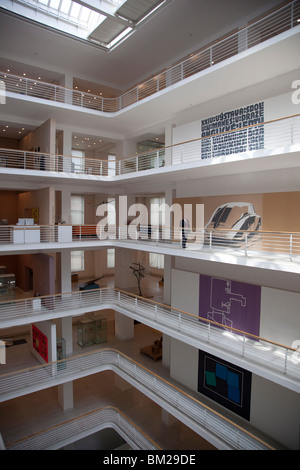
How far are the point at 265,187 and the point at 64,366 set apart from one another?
3.54 meters

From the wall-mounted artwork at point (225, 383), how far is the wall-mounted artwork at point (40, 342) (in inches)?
83.7

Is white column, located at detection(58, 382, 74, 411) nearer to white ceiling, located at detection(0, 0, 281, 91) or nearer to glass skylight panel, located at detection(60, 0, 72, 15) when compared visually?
white ceiling, located at detection(0, 0, 281, 91)

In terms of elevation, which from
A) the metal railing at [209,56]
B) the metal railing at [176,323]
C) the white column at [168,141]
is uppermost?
the metal railing at [209,56]

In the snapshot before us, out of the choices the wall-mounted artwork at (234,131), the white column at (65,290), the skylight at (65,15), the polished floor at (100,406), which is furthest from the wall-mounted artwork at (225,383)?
the skylight at (65,15)

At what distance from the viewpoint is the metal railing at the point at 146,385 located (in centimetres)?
287

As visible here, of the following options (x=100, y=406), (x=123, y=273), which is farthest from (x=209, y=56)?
(x=100, y=406)

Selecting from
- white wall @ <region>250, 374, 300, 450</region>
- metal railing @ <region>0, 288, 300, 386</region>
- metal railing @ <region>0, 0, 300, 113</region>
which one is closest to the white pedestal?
metal railing @ <region>0, 288, 300, 386</region>

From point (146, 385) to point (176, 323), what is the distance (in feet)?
2.94

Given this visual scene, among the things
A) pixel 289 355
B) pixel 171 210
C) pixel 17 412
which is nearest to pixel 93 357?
pixel 17 412

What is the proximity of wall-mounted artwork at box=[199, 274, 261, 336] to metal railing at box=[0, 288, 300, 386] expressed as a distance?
3.6 inches

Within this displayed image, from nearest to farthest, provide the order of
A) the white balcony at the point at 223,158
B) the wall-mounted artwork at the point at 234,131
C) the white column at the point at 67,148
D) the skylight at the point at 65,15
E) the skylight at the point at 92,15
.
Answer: the white balcony at the point at 223,158
the wall-mounted artwork at the point at 234,131
the skylight at the point at 92,15
the skylight at the point at 65,15
the white column at the point at 67,148

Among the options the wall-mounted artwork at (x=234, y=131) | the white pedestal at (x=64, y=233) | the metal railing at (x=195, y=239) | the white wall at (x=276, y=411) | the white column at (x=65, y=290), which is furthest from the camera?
the white column at (x=65, y=290)

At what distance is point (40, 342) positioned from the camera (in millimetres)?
4410

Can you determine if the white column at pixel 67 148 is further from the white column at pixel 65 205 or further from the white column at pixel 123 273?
the white column at pixel 123 273
